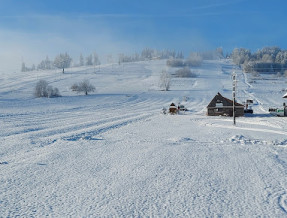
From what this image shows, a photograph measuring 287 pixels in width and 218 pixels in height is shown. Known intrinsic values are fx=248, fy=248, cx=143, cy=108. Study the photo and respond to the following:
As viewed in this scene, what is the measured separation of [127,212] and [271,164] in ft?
28.8

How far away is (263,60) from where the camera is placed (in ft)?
526

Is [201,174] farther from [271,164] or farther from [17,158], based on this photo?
[17,158]

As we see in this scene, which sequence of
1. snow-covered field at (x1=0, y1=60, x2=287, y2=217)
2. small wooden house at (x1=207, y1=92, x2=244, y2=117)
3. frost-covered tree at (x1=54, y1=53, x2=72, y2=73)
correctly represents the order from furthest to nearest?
frost-covered tree at (x1=54, y1=53, x2=72, y2=73)
small wooden house at (x1=207, y1=92, x2=244, y2=117)
snow-covered field at (x1=0, y1=60, x2=287, y2=217)

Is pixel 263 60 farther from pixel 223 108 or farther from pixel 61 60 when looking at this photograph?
pixel 223 108

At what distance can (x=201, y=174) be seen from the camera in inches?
451

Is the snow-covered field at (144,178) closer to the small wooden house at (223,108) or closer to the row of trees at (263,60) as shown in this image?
the small wooden house at (223,108)

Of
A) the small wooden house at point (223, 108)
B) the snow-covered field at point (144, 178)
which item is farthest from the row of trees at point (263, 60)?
the snow-covered field at point (144, 178)

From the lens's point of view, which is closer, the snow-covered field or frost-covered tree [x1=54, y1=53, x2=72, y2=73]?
the snow-covered field

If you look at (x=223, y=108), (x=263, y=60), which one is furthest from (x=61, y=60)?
(x=223, y=108)

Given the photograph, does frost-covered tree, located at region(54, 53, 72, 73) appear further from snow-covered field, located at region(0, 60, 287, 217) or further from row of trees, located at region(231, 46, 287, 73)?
snow-covered field, located at region(0, 60, 287, 217)

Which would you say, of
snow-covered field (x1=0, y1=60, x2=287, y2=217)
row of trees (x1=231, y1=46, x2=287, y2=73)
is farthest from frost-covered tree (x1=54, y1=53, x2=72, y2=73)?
snow-covered field (x1=0, y1=60, x2=287, y2=217)

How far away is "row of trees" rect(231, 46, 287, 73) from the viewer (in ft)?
454

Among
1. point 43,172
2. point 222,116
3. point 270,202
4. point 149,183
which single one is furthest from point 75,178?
point 222,116

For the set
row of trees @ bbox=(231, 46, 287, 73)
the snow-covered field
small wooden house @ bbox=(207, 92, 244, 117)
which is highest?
row of trees @ bbox=(231, 46, 287, 73)
